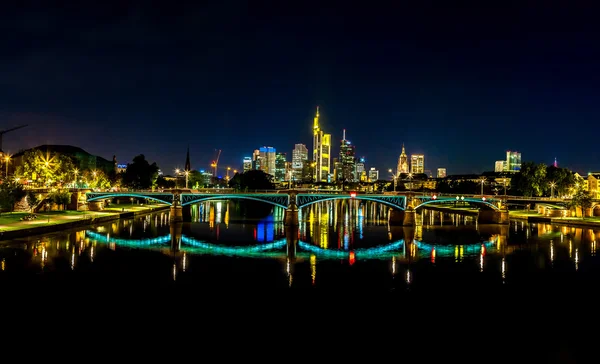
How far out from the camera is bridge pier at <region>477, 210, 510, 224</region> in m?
87.3

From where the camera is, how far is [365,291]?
34500 millimetres

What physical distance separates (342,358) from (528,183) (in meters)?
110

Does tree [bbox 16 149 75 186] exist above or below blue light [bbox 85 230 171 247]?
above

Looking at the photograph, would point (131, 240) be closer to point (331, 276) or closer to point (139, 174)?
point (331, 276)

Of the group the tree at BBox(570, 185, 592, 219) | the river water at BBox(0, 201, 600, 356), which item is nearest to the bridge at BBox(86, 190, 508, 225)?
the river water at BBox(0, 201, 600, 356)

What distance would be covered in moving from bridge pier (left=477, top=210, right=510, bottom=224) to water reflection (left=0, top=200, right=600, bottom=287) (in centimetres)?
673

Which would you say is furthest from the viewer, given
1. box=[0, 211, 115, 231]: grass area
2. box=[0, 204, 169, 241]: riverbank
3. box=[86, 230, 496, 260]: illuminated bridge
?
box=[0, 211, 115, 231]: grass area

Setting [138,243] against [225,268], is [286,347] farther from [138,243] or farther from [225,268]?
[138,243]

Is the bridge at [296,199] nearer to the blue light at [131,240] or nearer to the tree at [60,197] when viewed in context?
the tree at [60,197]

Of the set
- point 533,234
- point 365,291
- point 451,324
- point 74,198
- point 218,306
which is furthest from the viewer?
point 74,198

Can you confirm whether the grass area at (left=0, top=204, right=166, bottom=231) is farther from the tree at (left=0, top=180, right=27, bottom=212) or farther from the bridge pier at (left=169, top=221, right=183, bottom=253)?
the bridge pier at (left=169, top=221, right=183, bottom=253)

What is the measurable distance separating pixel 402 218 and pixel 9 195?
65.2 m

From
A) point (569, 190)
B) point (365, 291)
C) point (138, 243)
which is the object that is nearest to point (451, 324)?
point (365, 291)

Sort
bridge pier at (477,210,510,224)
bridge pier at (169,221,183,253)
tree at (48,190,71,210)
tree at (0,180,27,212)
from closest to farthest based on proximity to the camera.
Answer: bridge pier at (169,221,183,253) < tree at (0,180,27,212) < tree at (48,190,71,210) < bridge pier at (477,210,510,224)
